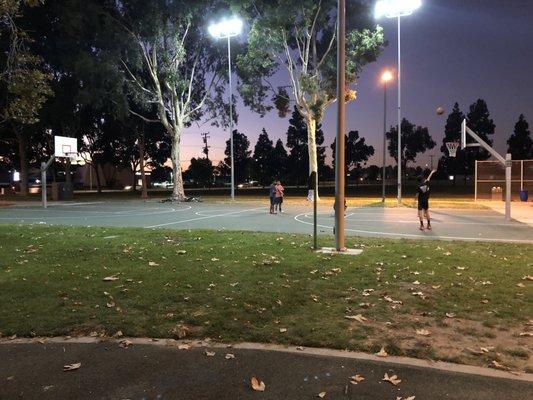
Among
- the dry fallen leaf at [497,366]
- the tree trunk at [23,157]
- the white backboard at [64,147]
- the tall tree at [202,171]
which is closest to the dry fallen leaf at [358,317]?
the dry fallen leaf at [497,366]

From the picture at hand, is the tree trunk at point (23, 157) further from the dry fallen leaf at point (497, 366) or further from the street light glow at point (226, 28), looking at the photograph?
the dry fallen leaf at point (497, 366)

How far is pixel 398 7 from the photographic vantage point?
2920cm

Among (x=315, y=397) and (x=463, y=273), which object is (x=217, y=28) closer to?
(x=463, y=273)

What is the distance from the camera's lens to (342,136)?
11094mm

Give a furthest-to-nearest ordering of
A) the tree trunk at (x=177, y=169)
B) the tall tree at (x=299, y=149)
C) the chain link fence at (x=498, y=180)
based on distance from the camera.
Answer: the tall tree at (x=299, y=149) < the tree trunk at (x=177, y=169) < the chain link fence at (x=498, y=180)

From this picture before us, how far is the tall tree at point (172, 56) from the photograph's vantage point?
117 ft

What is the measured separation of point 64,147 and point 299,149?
Answer: 233ft

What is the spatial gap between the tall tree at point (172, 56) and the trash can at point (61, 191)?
458 inches

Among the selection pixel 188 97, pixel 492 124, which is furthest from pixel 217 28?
pixel 492 124

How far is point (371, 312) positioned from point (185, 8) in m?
32.9

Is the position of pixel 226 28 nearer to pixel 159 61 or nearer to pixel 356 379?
pixel 159 61

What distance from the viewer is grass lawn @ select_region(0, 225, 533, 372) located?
222 inches

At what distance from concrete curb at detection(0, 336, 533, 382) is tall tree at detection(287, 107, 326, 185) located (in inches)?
3832

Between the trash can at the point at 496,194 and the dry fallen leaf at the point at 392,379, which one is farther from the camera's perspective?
the trash can at the point at 496,194
